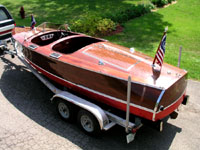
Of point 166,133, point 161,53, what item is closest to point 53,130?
point 166,133

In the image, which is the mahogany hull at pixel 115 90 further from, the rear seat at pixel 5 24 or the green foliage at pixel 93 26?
the green foliage at pixel 93 26

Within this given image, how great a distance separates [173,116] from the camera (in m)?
4.71

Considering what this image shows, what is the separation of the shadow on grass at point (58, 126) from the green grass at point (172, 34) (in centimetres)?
334

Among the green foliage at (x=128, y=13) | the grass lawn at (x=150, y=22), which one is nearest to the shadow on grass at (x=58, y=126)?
the grass lawn at (x=150, y=22)

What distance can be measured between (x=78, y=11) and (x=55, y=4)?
8.97 ft

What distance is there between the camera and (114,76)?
448 centimetres

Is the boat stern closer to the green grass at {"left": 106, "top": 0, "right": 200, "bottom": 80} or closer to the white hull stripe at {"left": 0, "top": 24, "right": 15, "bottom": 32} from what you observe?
the green grass at {"left": 106, "top": 0, "right": 200, "bottom": 80}

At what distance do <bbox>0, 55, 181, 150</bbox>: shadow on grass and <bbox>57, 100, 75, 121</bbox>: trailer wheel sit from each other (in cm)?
16

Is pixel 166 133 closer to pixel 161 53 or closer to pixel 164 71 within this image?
pixel 164 71

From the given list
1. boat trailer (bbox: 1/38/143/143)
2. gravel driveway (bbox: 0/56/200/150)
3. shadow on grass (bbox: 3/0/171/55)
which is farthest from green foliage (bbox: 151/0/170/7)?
boat trailer (bbox: 1/38/143/143)

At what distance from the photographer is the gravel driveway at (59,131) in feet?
15.3

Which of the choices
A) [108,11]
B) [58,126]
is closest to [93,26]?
[108,11]

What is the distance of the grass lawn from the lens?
926 cm

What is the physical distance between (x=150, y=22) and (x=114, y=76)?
30.3 ft
